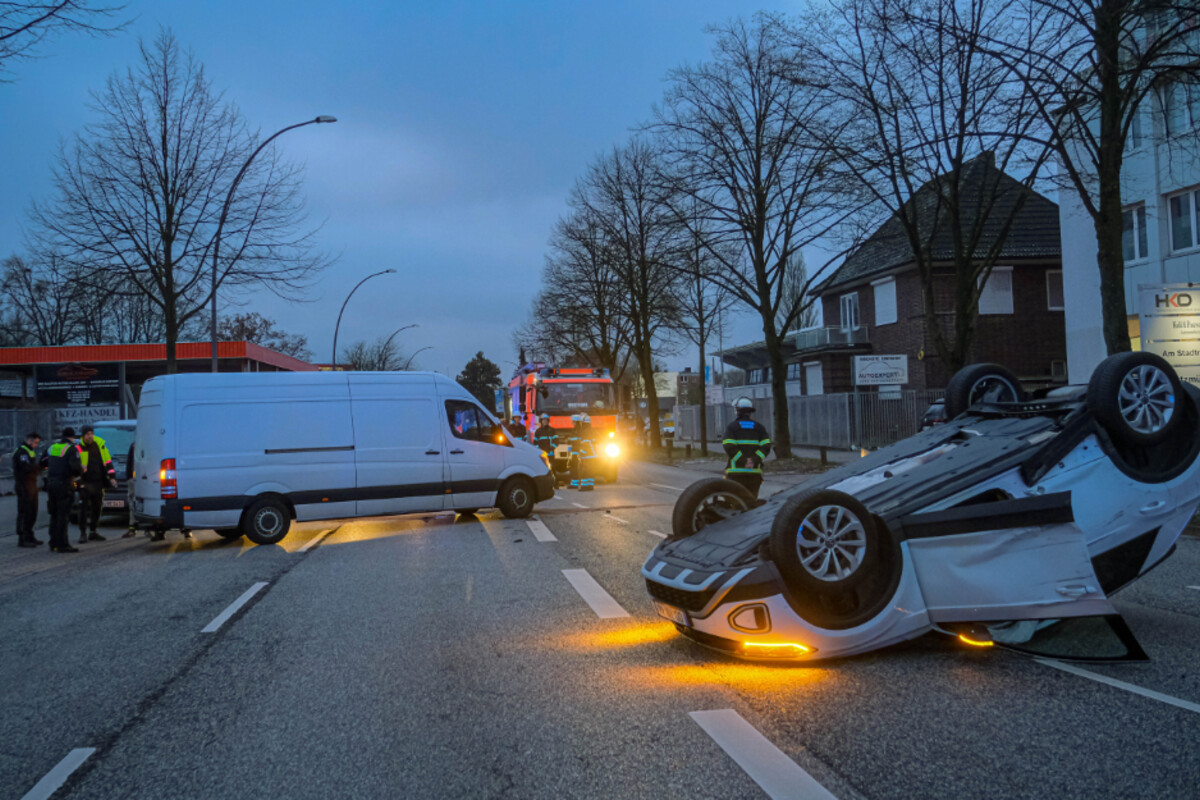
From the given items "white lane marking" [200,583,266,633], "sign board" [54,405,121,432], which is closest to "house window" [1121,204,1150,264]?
"white lane marking" [200,583,266,633]

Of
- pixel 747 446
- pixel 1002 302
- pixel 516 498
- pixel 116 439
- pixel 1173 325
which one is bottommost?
pixel 516 498

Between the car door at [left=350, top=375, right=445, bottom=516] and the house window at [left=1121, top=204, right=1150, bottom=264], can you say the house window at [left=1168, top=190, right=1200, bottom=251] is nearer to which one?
the house window at [left=1121, top=204, right=1150, bottom=264]

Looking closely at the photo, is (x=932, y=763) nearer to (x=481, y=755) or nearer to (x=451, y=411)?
(x=481, y=755)

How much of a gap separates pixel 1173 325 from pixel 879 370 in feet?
42.8

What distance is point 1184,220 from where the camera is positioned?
70.9ft

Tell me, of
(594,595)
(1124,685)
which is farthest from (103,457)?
(1124,685)

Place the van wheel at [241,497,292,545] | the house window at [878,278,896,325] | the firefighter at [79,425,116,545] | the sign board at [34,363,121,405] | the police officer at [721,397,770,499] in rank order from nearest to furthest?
1. the police officer at [721,397,770,499]
2. the van wheel at [241,497,292,545]
3. the firefighter at [79,425,116,545]
4. the house window at [878,278,896,325]
5. the sign board at [34,363,121,405]

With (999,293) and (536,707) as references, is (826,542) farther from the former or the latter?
(999,293)

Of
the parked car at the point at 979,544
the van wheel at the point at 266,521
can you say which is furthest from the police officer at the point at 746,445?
the van wheel at the point at 266,521

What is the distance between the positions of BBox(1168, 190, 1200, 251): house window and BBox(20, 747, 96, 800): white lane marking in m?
23.4

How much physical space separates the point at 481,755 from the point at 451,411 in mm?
10872

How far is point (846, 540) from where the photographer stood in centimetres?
539

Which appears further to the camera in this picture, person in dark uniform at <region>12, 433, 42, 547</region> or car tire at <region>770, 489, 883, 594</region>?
person in dark uniform at <region>12, 433, 42, 547</region>

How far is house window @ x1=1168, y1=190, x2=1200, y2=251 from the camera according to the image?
2128 cm
